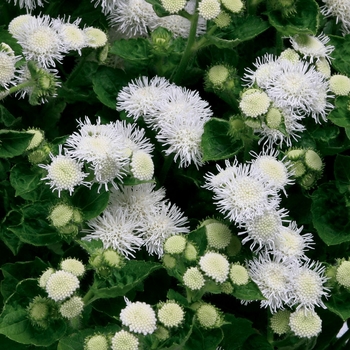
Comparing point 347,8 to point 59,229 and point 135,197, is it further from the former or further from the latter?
point 59,229

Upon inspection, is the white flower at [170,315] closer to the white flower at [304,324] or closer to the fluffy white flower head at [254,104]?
the white flower at [304,324]

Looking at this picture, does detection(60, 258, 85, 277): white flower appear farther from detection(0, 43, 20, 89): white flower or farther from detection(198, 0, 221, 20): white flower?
detection(198, 0, 221, 20): white flower

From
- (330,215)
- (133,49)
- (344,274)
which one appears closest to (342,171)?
(330,215)

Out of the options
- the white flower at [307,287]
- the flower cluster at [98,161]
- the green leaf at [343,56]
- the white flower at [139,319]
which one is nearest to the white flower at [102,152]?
the flower cluster at [98,161]

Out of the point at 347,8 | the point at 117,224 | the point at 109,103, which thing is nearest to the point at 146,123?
the point at 109,103

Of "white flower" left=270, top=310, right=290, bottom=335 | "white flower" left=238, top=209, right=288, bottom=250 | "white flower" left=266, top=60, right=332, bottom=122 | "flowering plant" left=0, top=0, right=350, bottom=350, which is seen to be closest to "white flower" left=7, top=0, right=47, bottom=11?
"flowering plant" left=0, top=0, right=350, bottom=350

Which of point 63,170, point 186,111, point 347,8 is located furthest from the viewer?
point 347,8
